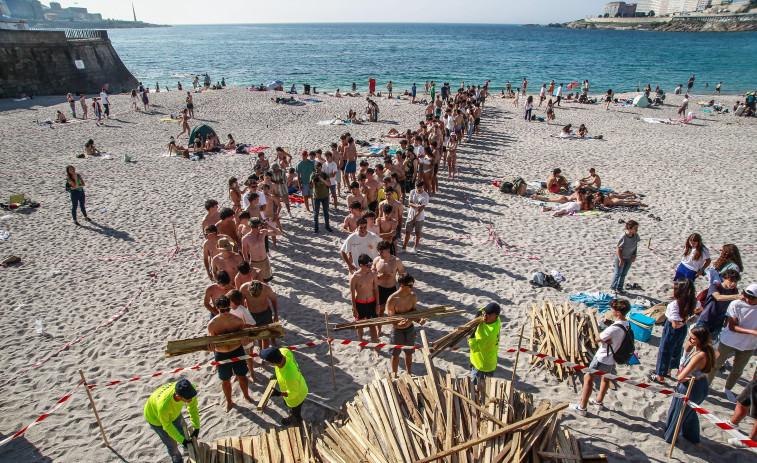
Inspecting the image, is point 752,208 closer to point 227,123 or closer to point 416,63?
point 227,123

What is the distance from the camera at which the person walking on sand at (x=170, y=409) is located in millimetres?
4266

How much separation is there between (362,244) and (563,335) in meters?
3.69

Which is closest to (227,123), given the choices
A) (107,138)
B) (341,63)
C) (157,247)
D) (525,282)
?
(107,138)

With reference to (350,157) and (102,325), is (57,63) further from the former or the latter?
(102,325)

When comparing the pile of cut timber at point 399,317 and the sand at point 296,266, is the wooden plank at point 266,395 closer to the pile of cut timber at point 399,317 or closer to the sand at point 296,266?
the sand at point 296,266

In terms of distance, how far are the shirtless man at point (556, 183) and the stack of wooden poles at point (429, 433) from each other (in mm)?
10142

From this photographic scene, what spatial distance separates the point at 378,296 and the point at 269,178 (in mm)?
5481

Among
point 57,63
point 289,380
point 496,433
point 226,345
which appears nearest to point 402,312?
point 289,380

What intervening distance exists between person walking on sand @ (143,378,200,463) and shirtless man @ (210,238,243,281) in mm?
2671

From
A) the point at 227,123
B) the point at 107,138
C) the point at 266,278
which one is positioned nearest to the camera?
the point at 266,278

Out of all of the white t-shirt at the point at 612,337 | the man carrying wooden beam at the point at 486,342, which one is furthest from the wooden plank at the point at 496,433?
the white t-shirt at the point at 612,337

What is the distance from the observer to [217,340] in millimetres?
5164

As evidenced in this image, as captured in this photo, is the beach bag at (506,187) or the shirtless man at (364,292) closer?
the shirtless man at (364,292)

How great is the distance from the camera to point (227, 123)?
2500cm
